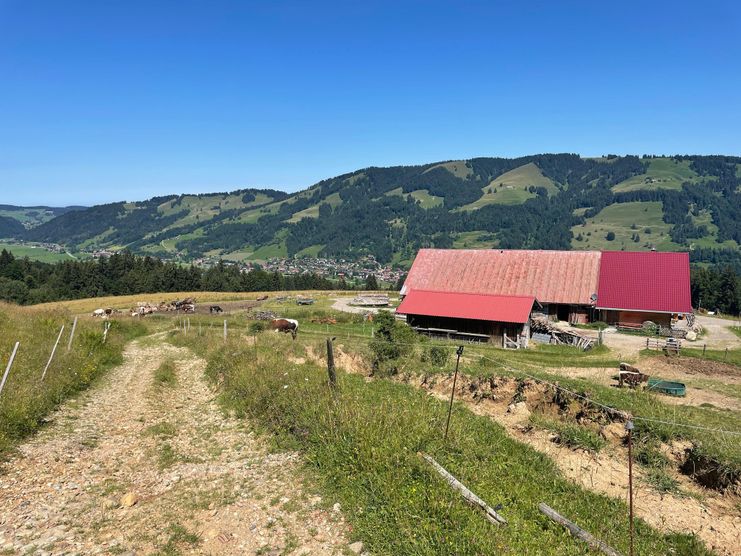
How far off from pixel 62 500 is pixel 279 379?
27.5ft

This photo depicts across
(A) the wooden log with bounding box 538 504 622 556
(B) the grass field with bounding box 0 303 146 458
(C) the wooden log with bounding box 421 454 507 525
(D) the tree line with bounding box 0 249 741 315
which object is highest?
(B) the grass field with bounding box 0 303 146 458

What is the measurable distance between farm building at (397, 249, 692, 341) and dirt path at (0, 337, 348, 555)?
89.2ft

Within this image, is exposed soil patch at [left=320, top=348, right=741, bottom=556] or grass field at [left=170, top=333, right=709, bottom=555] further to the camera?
exposed soil patch at [left=320, top=348, right=741, bottom=556]

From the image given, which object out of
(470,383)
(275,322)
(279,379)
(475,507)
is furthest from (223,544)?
(275,322)

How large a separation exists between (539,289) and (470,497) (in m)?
42.0

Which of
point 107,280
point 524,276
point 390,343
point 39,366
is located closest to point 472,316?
point 390,343

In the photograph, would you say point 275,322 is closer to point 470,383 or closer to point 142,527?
point 470,383

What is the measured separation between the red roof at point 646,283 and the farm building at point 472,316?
12293 millimetres

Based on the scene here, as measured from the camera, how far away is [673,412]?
1617 cm

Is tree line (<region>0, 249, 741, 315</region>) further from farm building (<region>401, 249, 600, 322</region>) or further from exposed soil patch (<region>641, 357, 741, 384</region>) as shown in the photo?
exposed soil patch (<region>641, 357, 741, 384</region>)

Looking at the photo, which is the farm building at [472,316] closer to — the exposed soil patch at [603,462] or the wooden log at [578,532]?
the exposed soil patch at [603,462]

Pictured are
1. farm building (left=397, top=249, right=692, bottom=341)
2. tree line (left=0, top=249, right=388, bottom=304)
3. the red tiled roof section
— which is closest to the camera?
farm building (left=397, top=249, right=692, bottom=341)

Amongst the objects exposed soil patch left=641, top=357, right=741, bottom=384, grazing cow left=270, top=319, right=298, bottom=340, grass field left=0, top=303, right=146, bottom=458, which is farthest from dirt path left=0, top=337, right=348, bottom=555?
exposed soil patch left=641, top=357, right=741, bottom=384

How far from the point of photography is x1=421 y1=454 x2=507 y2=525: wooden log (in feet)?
30.1
